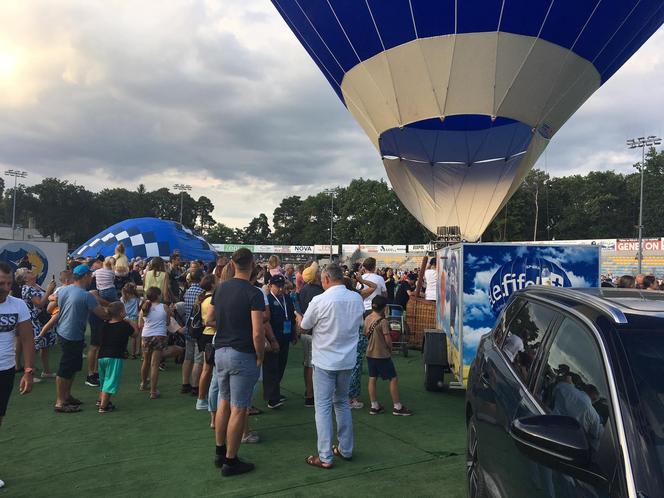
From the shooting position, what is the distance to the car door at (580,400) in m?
1.64

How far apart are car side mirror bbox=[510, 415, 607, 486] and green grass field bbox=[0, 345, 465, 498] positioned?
7.55 feet

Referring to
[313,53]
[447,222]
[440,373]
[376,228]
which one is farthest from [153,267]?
[376,228]

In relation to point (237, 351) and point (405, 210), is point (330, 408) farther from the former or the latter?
point (405, 210)

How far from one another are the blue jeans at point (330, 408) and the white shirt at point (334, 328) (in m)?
0.10

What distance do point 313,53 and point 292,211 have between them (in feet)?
340

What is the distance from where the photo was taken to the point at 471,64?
12461 millimetres

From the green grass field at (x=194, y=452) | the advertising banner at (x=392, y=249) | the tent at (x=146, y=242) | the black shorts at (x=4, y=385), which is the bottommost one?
the green grass field at (x=194, y=452)

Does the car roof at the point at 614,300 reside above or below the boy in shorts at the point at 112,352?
above

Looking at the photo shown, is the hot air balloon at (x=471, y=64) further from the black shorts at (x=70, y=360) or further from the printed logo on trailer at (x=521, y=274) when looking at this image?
the black shorts at (x=70, y=360)

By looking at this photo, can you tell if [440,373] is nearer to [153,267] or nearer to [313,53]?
[153,267]

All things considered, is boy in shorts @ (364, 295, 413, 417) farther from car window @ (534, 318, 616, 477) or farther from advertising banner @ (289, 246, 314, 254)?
advertising banner @ (289, 246, 314, 254)

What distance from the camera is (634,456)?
5.22 feet

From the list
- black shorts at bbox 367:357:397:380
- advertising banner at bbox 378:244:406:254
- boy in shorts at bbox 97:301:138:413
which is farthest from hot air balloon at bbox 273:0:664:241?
advertising banner at bbox 378:244:406:254

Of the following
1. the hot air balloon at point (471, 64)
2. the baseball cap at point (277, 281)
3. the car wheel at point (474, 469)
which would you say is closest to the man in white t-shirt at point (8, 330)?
the baseball cap at point (277, 281)
